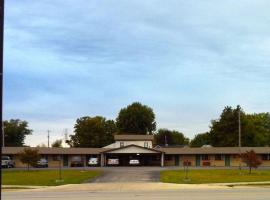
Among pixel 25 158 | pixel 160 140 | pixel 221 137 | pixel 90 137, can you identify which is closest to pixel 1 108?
pixel 25 158

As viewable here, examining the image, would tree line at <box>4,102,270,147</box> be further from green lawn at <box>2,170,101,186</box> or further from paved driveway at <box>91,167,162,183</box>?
green lawn at <box>2,170,101,186</box>

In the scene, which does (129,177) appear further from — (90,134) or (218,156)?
(90,134)

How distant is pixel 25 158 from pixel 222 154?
40018mm

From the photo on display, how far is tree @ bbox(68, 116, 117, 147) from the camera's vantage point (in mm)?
135875

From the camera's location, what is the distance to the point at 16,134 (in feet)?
444

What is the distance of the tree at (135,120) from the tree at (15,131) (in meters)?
25.1

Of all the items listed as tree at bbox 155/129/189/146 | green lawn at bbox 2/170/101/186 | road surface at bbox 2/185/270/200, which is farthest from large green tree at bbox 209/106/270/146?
road surface at bbox 2/185/270/200

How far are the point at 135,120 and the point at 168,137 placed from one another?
111ft

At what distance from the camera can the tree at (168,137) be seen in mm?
170350

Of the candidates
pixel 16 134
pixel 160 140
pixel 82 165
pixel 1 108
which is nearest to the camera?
pixel 1 108

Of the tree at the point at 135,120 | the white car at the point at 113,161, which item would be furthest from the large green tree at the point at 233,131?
the white car at the point at 113,161

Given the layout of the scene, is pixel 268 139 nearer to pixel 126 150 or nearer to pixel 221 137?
pixel 221 137

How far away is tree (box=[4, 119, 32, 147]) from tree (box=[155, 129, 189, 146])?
46.2 metres

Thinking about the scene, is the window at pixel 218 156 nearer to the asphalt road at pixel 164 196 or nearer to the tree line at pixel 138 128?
the tree line at pixel 138 128
